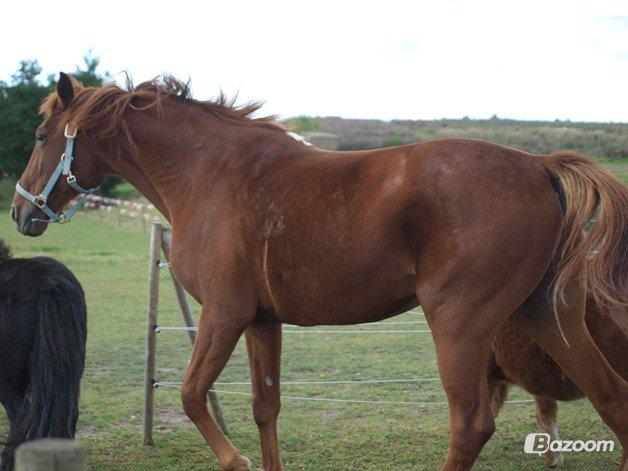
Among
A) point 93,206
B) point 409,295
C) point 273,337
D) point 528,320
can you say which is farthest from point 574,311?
point 93,206

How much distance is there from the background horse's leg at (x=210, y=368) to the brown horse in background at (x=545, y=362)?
1799 millimetres

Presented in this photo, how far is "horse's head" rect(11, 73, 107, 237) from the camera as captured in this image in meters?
4.68

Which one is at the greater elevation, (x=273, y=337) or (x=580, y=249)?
(x=580, y=249)

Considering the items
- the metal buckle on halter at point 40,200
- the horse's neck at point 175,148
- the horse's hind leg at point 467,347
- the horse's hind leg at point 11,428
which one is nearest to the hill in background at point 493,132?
the horse's neck at point 175,148

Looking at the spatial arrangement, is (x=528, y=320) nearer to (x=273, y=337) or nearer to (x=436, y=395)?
(x=273, y=337)

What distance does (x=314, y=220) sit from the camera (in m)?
4.02

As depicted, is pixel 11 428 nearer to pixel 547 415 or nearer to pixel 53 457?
pixel 53 457

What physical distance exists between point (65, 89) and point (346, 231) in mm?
2068

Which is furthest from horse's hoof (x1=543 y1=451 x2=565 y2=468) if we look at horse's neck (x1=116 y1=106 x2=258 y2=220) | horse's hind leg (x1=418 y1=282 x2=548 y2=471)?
horse's neck (x1=116 y1=106 x2=258 y2=220)

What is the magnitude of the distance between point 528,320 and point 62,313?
9.01 feet

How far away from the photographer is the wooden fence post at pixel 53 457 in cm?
173

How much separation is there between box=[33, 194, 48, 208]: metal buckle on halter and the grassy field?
181cm

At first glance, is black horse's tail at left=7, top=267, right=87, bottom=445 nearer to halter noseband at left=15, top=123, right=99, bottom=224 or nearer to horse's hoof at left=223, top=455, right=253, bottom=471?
halter noseband at left=15, top=123, right=99, bottom=224

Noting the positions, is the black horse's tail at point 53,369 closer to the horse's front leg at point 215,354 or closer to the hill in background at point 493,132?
the horse's front leg at point 215,354
